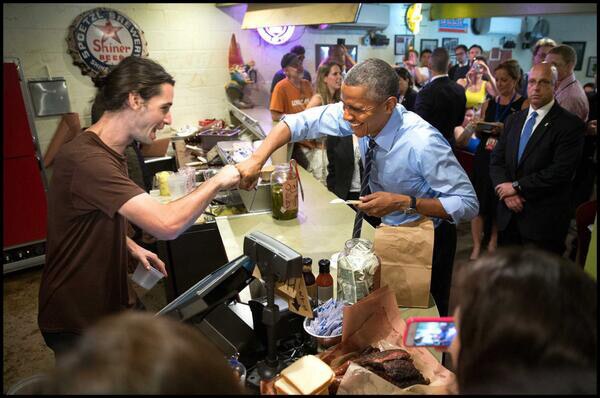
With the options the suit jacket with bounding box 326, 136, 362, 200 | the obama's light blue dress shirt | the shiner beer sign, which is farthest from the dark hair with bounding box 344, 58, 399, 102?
the shiner beer sign

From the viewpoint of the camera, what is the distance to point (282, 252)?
1098 millimetres

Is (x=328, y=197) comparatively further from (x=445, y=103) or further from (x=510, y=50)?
(x=510, y=50)

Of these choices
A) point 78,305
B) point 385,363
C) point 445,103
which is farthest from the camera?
point 445,103

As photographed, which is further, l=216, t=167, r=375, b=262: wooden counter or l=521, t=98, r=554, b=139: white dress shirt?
l=521, t=98, r=554, b=139: white dress shirt

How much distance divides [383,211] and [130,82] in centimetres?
109

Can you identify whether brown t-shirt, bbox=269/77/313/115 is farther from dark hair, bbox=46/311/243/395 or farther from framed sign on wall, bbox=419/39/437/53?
framed sign on wall, bbox=419/39/437/53

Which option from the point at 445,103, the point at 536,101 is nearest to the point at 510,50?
the point at 445,103

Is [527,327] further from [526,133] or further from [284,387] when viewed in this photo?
[526,133]

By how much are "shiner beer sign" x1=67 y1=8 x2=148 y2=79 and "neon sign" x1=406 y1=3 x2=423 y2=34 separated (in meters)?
4.67

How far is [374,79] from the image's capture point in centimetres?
161

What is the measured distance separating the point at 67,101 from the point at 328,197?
3432 millimetres

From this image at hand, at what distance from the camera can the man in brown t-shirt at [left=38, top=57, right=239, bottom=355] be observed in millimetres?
1312

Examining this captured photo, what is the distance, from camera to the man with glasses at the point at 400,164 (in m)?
1.63

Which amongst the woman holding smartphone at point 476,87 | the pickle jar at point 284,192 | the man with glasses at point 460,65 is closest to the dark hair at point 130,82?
the pickle jar at point 284,192
